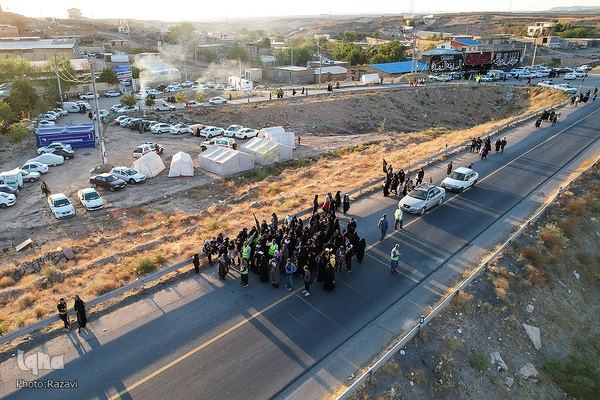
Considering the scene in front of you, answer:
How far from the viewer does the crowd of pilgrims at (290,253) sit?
48.8 ft

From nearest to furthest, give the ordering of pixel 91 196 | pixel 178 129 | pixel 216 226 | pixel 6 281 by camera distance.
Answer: pixel 6 281
pixel 216 226
pixel 91 196
pixel 178 129

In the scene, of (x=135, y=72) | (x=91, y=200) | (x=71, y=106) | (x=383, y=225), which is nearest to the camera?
(x=383, y=225)

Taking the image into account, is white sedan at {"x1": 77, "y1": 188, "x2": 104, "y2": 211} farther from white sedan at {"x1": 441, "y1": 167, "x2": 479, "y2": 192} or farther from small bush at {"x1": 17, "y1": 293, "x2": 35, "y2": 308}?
white sedan at {"x1": 441, "y1": 167, "x2": 479, "y2": 192}

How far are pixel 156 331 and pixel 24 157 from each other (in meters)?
33.5

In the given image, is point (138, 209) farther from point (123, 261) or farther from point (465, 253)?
point (465, 253)

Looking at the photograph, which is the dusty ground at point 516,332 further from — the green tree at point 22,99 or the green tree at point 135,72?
the green tree at point 135,72

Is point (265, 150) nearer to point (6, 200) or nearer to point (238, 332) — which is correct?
point (6, 200)

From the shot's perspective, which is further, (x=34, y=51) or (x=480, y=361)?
(x=34, y=51)

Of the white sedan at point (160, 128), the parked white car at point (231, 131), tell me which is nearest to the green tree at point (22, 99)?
the white sedan at point (160, 128)

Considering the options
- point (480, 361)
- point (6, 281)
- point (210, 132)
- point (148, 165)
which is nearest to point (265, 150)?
point (148, 165)

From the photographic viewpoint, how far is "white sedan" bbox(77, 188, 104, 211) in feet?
87.7

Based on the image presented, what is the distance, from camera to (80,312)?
12.8m

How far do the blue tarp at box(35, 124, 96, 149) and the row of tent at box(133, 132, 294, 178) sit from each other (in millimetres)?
11582

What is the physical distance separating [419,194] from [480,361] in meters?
10.1
